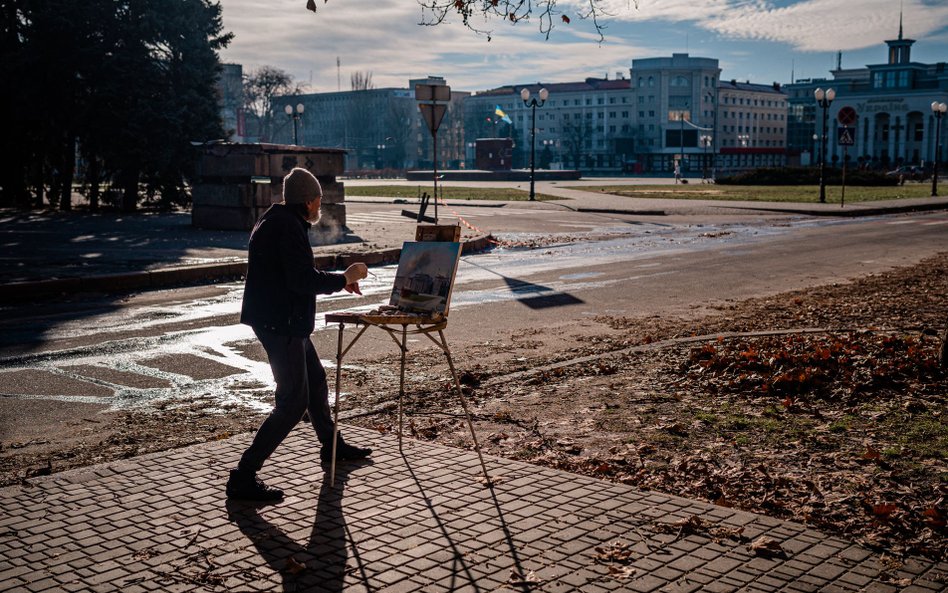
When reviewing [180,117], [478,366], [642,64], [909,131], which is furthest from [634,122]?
[478,366]

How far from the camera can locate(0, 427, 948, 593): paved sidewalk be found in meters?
4.35

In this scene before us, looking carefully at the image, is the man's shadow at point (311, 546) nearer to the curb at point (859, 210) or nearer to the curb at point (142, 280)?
the curb at point (142, 280)

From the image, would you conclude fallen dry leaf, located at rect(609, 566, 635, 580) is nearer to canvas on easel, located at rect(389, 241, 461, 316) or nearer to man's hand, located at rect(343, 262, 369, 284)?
canvas on easel, located at rect(389, 241, 461, 316)

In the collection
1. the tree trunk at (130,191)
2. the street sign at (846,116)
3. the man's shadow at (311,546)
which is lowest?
the man's shadow at (311,546)

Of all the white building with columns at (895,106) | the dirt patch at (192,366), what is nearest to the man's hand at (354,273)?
the dirt patch at (192,366)

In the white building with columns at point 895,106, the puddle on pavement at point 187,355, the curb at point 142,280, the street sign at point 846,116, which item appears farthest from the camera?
the white building with columns at point 895,106

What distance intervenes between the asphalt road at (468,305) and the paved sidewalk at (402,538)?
2.28 meters

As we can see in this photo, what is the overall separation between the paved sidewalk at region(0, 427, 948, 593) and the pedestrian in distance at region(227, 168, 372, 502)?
0.99 feet

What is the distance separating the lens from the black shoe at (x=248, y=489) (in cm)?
543

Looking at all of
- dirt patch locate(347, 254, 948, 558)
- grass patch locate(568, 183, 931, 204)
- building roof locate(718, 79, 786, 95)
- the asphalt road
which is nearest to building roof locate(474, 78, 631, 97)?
building roof locate(718, 79, 786, 95)

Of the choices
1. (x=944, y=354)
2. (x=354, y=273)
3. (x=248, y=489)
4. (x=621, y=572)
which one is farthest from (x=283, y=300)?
(x=944, y=354)

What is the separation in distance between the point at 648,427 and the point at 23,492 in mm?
4114

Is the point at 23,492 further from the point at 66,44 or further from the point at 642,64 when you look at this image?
the point at 642,64

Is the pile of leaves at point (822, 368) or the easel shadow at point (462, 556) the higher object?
the pile of leaves at point (822, 368)
